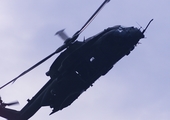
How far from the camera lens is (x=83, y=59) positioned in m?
27.8

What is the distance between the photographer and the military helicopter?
90.0 ft

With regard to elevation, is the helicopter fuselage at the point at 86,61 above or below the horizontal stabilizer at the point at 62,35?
below

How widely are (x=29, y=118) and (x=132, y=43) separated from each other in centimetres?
1325

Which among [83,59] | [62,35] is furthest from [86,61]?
[62,35]

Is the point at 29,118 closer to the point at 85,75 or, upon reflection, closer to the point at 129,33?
the point at 85,75

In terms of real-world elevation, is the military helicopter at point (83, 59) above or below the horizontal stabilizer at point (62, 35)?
below

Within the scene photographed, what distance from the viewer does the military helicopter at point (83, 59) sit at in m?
27.4

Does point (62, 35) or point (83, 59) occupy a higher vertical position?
point (62, 35)

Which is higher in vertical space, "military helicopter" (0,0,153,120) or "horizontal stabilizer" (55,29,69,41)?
"horizontal stabilizer" (55,29,69,41)

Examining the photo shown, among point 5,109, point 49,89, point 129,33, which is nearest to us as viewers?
point 129,33

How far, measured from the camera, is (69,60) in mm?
27844

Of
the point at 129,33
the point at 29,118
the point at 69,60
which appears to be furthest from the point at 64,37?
the point at 29,118

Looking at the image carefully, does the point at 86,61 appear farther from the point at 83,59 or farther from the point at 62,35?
the point at 62,35

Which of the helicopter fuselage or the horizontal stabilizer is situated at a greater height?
the horizontal stabilizer
